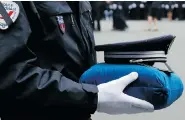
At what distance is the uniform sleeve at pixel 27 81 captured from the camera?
1.37m

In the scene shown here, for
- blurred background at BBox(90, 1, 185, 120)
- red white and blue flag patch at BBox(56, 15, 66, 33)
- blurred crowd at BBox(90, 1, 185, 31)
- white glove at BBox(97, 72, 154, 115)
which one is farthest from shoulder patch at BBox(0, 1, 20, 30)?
blurred crowd at BBox(90, 1, 185, 31)

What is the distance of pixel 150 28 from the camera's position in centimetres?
1395

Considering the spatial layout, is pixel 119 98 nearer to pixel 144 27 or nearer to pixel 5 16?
pixel 5 16

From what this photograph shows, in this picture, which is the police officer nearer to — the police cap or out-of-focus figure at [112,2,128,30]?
the police cap

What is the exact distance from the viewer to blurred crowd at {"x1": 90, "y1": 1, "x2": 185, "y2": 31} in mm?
14000

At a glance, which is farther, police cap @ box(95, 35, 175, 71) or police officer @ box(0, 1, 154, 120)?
police cap @ box(95, 35, 175, 71)

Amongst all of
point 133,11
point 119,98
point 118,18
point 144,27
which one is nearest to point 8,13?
point 119,98

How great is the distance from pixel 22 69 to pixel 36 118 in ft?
0.82

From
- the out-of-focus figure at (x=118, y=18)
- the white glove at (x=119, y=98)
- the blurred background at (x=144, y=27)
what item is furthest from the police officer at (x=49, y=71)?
the out-of-focus figure at (x=118, y=18)

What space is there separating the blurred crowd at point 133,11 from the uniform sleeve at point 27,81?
10.4m

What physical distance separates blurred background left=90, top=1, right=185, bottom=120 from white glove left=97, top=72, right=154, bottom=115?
0.41 metres

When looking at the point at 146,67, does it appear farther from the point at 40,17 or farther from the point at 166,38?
the point at 40,17

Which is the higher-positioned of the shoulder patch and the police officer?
the shoulder patch

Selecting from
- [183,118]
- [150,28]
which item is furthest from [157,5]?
[183,118]
